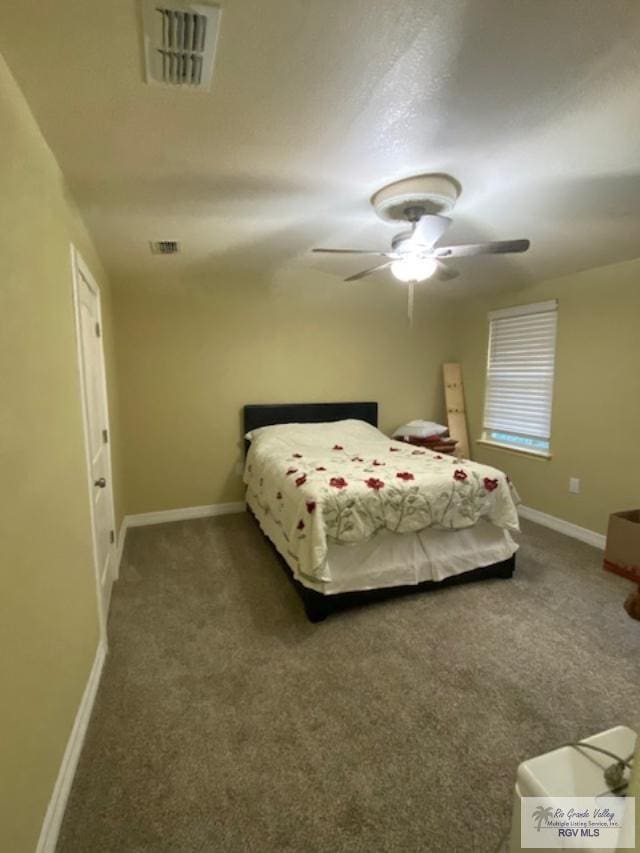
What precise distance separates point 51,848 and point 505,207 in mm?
3196

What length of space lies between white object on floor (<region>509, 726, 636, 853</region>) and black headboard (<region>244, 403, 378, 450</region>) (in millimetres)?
3516

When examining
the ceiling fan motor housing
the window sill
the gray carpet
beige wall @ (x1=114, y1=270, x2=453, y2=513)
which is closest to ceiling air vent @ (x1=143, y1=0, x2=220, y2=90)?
the ceiling fan motor housing

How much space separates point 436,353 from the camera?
4.88 m

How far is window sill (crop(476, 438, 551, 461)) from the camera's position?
396cm

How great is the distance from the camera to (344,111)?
1.45m

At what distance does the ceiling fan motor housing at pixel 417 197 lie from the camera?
196 cm

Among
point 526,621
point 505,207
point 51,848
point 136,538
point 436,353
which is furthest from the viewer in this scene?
point 436,353

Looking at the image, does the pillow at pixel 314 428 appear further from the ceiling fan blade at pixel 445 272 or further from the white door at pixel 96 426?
the ceiling fan blade at pixel 445 272

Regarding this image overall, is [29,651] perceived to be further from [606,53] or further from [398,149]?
[606,53]

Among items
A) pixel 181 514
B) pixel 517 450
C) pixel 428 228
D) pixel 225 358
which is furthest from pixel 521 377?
pixel 181 514

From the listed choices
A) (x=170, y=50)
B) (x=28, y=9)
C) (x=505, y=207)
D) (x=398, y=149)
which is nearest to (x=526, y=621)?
(x=505, y=207)

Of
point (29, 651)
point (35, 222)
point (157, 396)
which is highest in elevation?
point (35, 222)

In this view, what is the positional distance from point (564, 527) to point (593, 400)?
1.15 metres

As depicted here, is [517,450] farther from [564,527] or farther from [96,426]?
[96,426]
